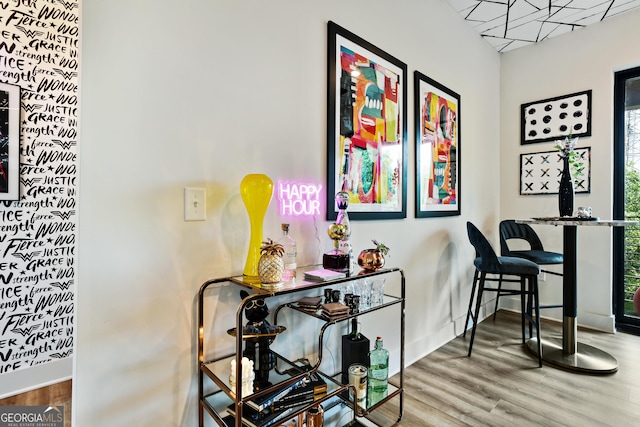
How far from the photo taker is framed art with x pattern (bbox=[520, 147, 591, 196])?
3.07 meters

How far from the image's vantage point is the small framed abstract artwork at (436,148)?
2.35 m

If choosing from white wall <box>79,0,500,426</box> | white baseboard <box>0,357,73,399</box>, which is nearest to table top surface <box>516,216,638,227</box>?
white wall <box>79,0,500,426</box>

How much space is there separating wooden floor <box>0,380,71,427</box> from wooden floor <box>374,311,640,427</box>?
148cm

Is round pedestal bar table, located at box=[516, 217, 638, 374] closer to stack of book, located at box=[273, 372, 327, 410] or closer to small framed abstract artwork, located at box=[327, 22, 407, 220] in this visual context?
small framed abstract artwork, located at box=[327, 22, 407, 220]

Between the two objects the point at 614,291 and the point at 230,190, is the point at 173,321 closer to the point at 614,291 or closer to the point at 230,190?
the point at 230,190

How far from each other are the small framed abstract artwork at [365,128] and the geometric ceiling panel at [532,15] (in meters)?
1.29

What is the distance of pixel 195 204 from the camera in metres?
1.18

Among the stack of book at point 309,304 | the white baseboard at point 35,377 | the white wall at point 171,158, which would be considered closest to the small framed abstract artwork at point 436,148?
the white wall at point 171,158

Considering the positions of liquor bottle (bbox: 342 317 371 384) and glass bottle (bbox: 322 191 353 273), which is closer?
glass bottle (bbox: 322 191 353 273)

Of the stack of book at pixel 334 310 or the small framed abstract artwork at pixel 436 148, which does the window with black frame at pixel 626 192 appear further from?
the stack of book at pixel 334 310

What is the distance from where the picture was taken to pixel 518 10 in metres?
2.75

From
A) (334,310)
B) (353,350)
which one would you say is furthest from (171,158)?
(353,350)

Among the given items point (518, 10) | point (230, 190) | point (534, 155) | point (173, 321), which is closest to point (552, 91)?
point (534, 155)

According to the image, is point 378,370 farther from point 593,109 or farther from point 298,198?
point 593,109
